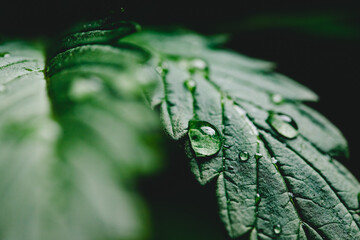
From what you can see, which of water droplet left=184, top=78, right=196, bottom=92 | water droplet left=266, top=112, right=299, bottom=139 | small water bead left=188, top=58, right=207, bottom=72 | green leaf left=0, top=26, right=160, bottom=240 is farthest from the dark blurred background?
water droplet left=266, top=112, right=299, bottom=139

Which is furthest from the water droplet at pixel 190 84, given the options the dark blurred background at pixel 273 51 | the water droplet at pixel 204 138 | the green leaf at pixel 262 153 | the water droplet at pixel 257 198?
the dark blurred background at pixel 273 51

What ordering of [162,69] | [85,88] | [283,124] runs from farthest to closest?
1. [85,88]
2. [162,69]
3. [283,124]

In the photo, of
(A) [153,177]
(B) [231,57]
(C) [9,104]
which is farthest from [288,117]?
(A) [153,177]

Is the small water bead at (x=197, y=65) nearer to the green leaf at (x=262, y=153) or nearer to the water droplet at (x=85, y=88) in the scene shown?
the green leaf at (x=262, y=153)

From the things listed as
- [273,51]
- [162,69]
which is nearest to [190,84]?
[162,69]

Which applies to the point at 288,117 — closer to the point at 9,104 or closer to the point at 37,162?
the point at 9,104

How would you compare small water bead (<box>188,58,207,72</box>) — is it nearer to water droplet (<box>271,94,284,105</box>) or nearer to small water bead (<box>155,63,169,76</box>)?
small water bead (<box>155,63,169,76</box>)

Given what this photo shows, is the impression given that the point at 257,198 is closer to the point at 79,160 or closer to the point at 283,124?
the point at 283,124
